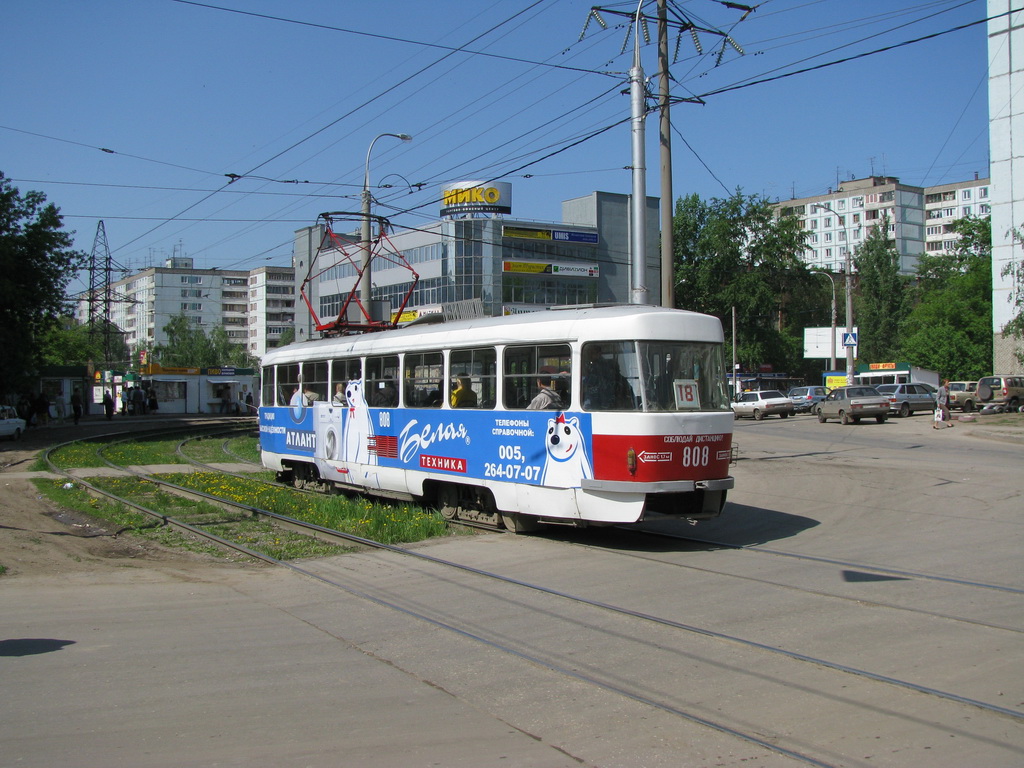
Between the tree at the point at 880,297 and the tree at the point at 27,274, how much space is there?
69.5m

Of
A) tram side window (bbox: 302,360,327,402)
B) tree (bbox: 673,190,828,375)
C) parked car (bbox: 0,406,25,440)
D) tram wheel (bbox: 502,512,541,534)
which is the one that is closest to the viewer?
tram wheel (bbox: 502,512,541,534)

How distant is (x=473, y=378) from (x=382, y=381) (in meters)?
2.58

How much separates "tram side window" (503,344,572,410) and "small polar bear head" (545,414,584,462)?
193mm

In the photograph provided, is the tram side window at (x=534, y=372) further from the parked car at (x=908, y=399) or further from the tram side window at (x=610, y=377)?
the parked car at (x=908, y=399)

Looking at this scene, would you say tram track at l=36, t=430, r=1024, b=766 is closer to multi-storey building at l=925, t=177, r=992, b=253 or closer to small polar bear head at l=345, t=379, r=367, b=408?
small polar bear head at l=345, t=379, r=367, b=408

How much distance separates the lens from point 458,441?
1212 cm

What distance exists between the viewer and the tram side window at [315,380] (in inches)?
632

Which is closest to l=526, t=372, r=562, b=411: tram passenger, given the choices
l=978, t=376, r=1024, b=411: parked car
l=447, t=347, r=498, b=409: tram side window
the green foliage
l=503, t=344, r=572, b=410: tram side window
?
l=503, t=344, r=572, b=410: tram side window

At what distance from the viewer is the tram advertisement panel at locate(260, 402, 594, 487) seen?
10.5m

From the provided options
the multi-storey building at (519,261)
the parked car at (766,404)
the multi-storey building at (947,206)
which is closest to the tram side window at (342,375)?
the parked car at (766,404)

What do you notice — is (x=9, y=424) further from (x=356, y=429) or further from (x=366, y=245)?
(x=356, y=429)

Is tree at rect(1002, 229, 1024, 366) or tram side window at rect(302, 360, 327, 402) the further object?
tree at rect(1002, 229, 1024, 366)

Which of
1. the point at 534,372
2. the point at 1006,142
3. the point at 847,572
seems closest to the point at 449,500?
the point at 534,372

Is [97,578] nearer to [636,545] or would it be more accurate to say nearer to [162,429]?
[636,545]
